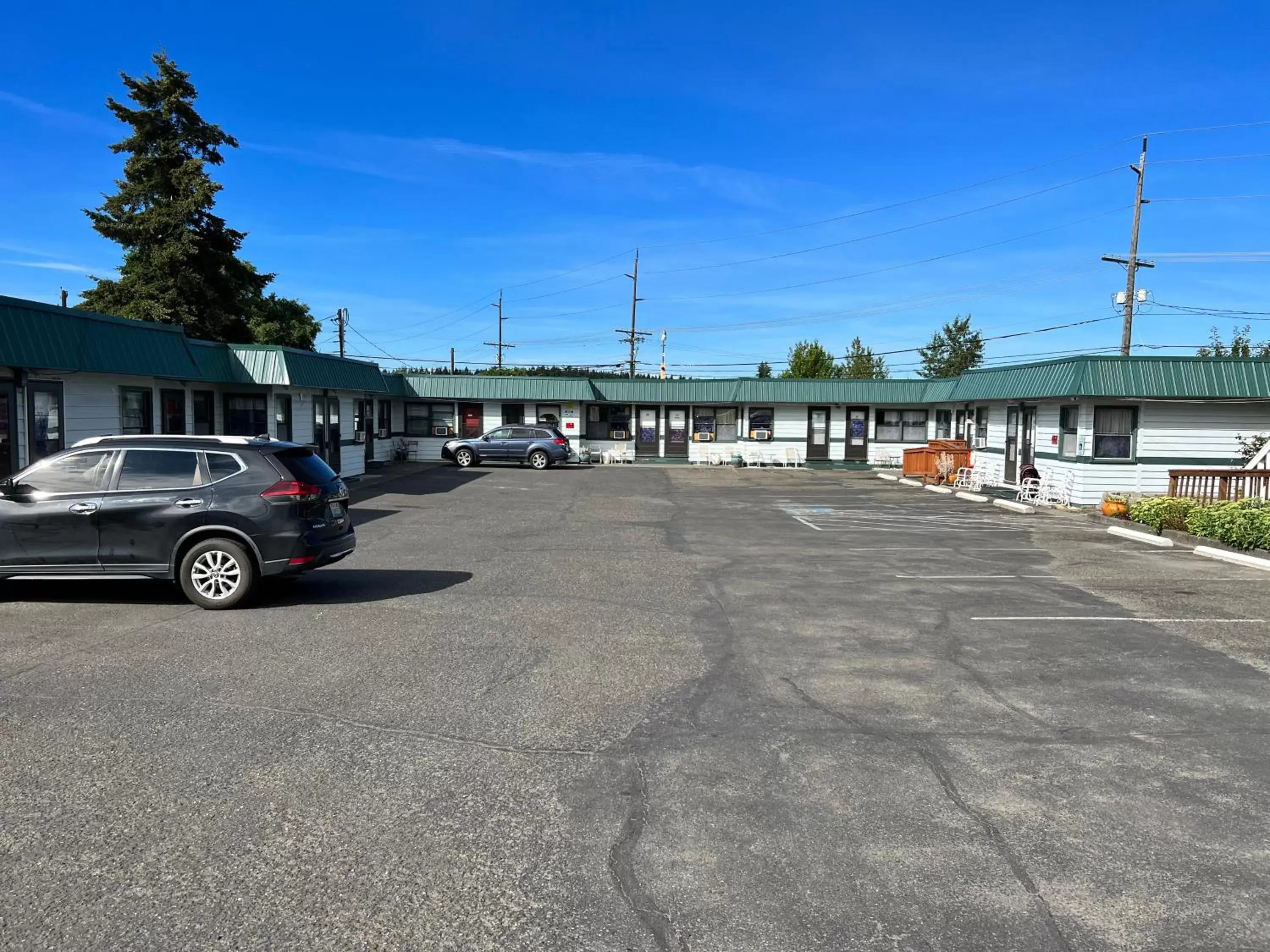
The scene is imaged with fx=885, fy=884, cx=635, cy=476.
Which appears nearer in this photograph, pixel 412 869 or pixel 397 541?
pixel 412 869

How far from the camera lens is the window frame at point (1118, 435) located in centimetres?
2131

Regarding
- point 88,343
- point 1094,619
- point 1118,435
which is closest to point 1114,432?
point 1118,435

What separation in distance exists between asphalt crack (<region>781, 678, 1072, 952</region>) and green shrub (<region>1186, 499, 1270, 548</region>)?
437 inches

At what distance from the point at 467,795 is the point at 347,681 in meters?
2.32

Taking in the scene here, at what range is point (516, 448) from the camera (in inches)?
1363

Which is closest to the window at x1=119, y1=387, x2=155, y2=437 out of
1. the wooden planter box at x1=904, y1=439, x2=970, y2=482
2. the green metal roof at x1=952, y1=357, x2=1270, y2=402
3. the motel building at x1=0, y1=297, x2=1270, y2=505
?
the motel building at x1=0, y1=297, x2=1270, y2=505

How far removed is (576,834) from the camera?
4172 mm

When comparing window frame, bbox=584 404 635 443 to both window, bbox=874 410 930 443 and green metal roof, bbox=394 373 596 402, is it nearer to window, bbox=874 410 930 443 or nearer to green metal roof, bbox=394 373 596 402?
green metal roof, bbox=394 373 596 402

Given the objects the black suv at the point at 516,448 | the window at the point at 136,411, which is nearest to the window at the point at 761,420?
the black suv at the point at 516,448

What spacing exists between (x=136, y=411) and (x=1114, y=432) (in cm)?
2208

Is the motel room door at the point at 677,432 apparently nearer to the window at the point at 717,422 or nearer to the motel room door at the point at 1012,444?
the window at the point at 717,422

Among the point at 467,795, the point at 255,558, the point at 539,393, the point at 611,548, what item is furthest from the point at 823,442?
the point at 467,795

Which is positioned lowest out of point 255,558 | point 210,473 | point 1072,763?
point 1072,763

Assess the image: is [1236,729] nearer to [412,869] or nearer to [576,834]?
[576,834]
